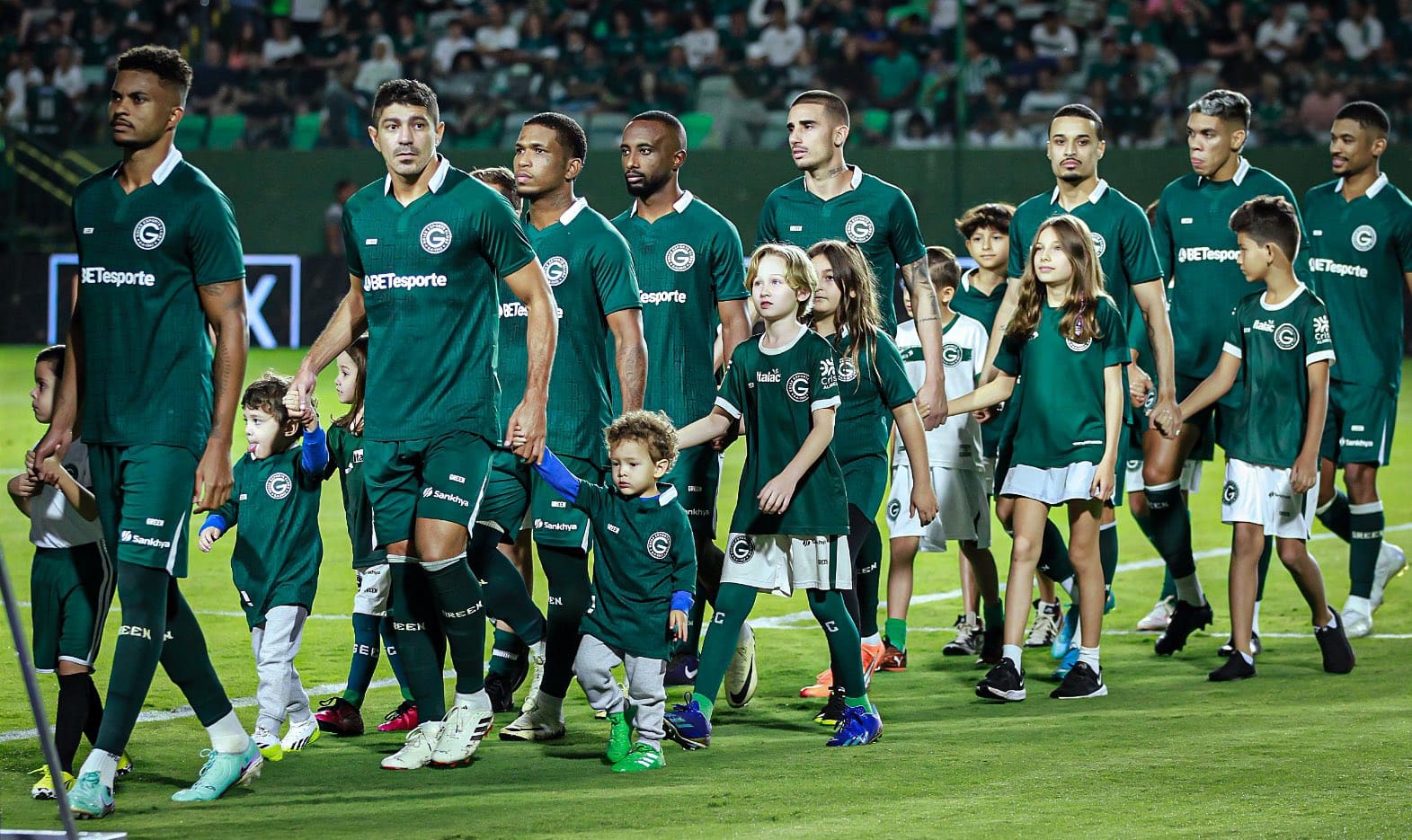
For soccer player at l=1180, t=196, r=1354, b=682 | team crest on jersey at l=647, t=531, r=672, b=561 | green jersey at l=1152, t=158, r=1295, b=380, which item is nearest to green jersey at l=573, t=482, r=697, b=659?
team crest on jersey at l=647, t=531, r=672, b=561

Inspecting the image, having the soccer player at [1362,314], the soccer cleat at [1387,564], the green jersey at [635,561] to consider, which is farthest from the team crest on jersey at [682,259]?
the soccer cleat at [1387,564]

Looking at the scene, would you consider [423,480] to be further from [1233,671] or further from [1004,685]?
[1233,671]

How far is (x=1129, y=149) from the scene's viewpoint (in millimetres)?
19750

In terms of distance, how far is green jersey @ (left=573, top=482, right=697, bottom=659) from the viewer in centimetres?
558

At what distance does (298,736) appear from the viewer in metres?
5.70

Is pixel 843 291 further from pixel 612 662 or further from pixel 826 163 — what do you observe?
pixel 612 662

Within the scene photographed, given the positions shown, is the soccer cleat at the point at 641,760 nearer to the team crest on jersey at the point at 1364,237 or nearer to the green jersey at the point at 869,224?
the green jersey at the point at 869,224

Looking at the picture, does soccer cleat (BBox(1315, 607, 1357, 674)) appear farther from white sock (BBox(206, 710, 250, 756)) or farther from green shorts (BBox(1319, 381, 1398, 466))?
white sock (BBox(206, 710, 250, 756))

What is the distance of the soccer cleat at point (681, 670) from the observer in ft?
22.4

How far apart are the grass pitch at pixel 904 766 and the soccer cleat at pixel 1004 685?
7 centimetres

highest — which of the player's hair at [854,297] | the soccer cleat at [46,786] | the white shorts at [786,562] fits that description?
the player's hair at [854,297]

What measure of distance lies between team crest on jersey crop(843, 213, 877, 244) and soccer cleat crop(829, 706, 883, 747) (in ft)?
6.30

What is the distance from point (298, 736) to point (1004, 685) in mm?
2440

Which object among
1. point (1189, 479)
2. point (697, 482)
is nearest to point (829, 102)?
point (697, 482)
